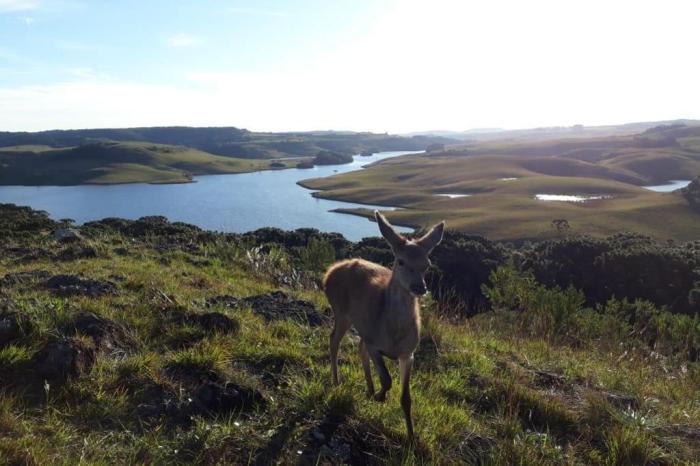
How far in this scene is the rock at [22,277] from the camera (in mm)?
10298

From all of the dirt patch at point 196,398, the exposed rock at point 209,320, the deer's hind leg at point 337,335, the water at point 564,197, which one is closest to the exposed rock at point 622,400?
the deer's hind leg at point 337,335

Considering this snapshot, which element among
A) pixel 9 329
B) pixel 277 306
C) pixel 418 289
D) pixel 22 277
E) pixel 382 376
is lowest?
pixel 277 306

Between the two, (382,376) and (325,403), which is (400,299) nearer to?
(382,376)

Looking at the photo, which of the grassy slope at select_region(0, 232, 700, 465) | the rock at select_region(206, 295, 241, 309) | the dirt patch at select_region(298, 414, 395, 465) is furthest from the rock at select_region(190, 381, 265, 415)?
the rock at select_region(206, 295, 241, 309)

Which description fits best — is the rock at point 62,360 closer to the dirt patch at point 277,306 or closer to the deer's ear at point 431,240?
the dirt patch at point 277,306

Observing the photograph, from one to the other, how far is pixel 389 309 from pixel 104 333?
12.7 ft

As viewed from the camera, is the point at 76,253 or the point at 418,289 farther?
the point at 76,253

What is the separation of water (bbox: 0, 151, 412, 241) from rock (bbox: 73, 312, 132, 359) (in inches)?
3091

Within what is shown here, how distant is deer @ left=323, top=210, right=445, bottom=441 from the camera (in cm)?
622

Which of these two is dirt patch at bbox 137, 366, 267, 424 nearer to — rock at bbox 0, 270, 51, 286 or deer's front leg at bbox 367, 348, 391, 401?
deer's front leg at bbox 367, 348, 391, 401

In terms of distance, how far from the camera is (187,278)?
41.8 ft

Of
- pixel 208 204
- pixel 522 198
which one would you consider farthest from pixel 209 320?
pixel 522 198

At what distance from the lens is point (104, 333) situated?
6.89 meters

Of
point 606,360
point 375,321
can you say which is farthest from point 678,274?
point 375,321
